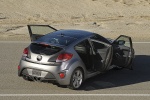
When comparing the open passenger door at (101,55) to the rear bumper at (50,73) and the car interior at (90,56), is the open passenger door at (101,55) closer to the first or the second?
the car interior at (90,56)

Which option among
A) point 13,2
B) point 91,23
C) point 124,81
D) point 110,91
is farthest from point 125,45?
point 13,2

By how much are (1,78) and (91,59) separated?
2625mm

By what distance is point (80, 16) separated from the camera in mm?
25000

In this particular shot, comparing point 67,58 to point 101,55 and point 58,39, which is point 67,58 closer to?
point 58,39

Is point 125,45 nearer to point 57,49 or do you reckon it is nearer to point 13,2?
point 57,49

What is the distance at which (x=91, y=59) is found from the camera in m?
10.8

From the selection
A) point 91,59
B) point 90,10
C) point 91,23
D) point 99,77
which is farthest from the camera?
point 90,10

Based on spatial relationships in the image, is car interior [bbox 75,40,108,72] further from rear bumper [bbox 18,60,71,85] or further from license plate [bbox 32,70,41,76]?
license plate [bbox 32,70,41,76]

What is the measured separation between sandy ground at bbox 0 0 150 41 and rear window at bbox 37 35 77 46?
696cm

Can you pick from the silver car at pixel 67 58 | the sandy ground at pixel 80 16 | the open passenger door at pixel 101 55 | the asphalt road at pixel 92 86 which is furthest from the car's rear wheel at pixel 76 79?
the sandy ground at pixel 80 16

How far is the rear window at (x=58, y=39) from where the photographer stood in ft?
34.3

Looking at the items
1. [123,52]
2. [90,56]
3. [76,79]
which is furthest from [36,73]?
[123,52]

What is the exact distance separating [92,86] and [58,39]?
158 centimetres

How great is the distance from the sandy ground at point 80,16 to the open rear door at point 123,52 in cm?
607
